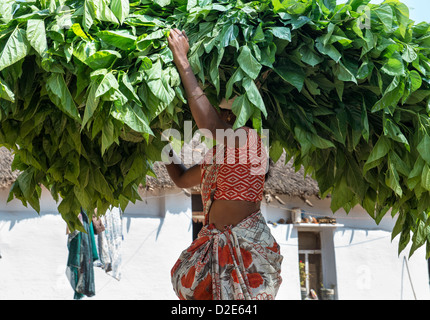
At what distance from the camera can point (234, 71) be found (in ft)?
6.45

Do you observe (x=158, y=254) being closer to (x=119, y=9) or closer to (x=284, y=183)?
(x=284, y=183)

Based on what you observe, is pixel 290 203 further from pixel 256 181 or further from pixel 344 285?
pixel 256 181

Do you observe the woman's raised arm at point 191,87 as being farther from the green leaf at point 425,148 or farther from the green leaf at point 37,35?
the green leaf at point 425,148

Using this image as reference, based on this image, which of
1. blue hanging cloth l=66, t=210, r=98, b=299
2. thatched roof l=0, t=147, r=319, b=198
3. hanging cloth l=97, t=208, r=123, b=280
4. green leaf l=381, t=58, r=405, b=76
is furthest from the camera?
thatched roof l=0, t=147, r=319, b=198

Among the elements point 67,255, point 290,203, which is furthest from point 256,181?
point 290,203

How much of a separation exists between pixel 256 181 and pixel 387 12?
2.91ft

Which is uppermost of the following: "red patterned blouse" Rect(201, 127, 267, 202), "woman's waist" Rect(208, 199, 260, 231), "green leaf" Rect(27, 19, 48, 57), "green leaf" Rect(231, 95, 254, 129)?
"green leaf" Rect(27, 19, 48, 57)

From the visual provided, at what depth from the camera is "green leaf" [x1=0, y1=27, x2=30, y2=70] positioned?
1.73 meters

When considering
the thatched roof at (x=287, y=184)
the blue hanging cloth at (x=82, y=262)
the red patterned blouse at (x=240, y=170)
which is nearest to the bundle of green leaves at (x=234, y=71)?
the red patterned blouse at (x=240, y=170)

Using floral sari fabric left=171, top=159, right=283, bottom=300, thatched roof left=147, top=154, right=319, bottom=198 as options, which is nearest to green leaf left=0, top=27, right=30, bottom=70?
floral sari fabric left=171, top=159, right=283, bottom=300

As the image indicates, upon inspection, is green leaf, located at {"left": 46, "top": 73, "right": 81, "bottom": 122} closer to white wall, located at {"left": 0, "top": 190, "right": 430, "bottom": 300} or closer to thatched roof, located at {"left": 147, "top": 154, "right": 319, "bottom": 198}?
white wall, located at {"left": 0, "top": 190, "right": 430, "bottom": 300}

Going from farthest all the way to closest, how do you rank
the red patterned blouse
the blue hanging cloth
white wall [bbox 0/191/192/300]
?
the blue hanging cloth < white wall [bbox 0/191/192/300] < the red patterned blouse

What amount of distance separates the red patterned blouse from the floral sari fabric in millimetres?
64

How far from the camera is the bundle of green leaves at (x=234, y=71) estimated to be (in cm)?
177
